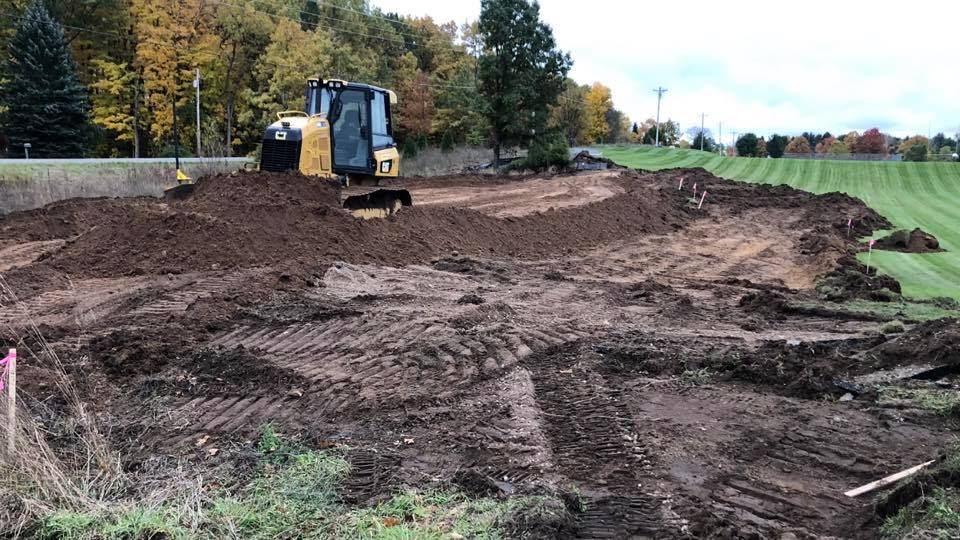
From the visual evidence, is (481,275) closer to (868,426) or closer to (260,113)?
(868,426)

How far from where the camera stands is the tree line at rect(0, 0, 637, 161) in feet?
114

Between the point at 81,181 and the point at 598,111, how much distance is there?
6748 centimetres

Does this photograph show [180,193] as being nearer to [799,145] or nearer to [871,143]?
[799,145]

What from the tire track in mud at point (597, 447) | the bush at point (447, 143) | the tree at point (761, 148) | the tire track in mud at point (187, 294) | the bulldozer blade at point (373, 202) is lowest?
the tire track in mud at point (597, 447)

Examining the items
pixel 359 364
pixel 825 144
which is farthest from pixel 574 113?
pixel 359 364

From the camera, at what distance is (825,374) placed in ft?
18.8

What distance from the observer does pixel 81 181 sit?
21359mm

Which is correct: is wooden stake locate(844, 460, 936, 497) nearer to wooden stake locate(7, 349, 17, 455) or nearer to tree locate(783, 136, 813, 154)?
wooden stake locate(7, 349, 17, 455)

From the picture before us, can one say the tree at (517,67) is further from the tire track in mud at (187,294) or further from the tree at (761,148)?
the tree at (761,148)

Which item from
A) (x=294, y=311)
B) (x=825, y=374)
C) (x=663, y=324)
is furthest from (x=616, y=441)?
(x=294, y=311)

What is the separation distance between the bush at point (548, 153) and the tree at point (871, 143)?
68.9m

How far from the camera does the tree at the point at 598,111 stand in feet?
261

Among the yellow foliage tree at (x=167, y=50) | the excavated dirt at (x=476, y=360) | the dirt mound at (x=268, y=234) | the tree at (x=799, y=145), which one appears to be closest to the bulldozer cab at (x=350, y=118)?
the dirt mound at (x=268, y=234)

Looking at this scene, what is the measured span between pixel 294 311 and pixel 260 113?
136ft
